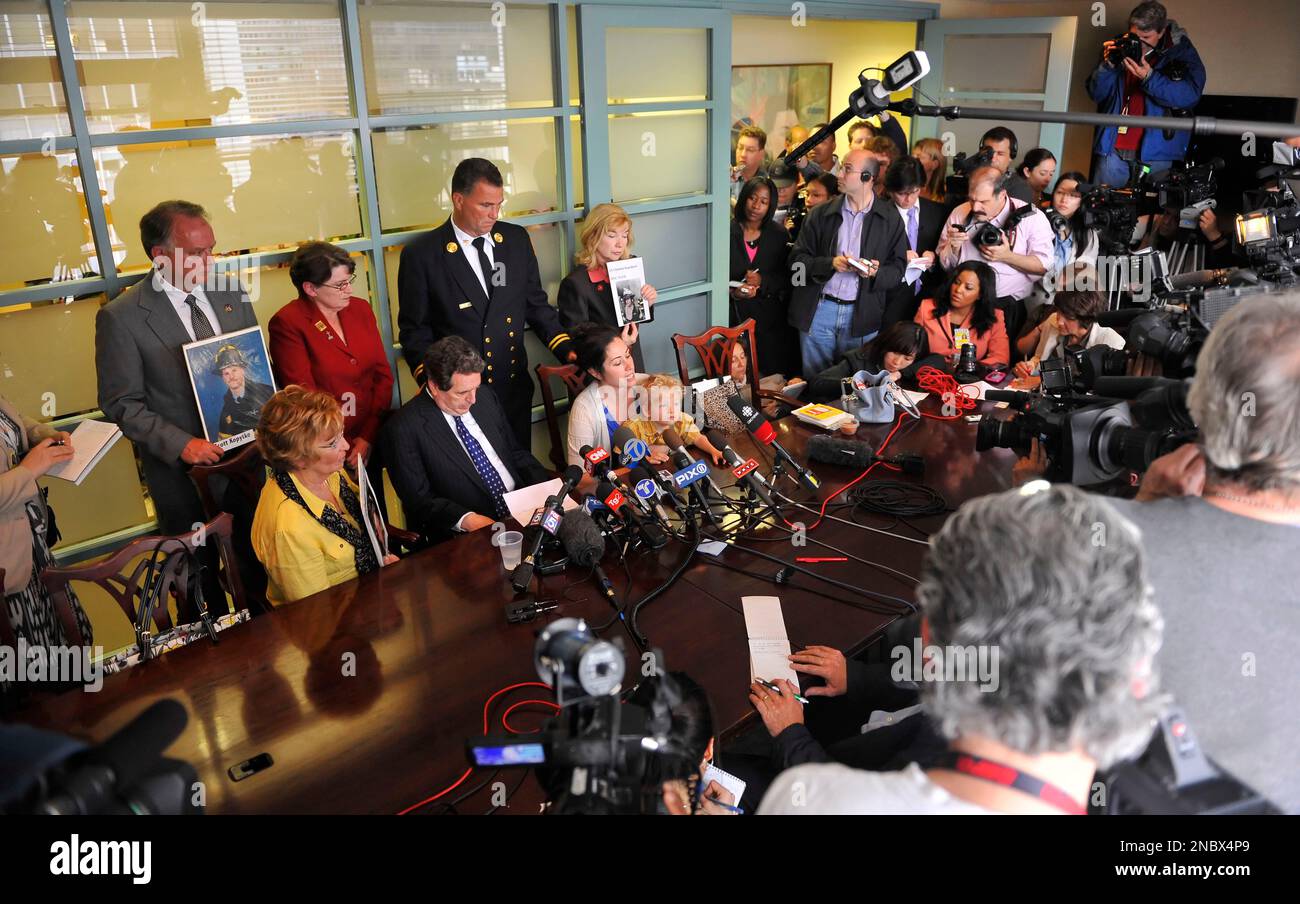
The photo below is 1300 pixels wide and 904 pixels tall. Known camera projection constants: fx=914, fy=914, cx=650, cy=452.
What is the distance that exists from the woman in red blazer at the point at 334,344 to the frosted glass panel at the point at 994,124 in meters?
4.81

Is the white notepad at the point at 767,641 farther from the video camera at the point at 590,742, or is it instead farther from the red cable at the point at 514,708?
the video camera at the point at 590,742

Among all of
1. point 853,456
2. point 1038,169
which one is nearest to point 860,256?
point 1038,169

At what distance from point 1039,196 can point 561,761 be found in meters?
5.75

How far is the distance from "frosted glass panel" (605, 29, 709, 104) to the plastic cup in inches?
105

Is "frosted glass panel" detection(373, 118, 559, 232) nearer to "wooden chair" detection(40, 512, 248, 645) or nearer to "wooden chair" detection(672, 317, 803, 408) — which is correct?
"wooden chair" detection(672, 317, 803, 408)

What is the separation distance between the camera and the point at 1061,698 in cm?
105

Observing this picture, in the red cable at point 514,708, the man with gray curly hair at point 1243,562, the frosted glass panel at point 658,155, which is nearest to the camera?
the man with gray curly hair at point 1243,562

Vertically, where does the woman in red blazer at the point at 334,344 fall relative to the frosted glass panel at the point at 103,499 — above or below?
above

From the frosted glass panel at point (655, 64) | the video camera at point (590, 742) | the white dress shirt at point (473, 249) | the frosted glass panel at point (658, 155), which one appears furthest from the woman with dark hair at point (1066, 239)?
the video camera at point (590, 742)

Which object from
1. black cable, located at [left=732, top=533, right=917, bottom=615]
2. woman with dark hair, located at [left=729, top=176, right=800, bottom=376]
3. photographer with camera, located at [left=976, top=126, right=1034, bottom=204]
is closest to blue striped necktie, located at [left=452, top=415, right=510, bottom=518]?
black cable, located at [left=732, top=533, right=917, bottom=615]

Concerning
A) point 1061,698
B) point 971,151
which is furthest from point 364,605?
point 971,151

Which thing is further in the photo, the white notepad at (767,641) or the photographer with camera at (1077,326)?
the photographer with camera at (1077,326)

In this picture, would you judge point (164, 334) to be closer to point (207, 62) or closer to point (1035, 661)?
point (207, 62)

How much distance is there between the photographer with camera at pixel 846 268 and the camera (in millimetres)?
4820
